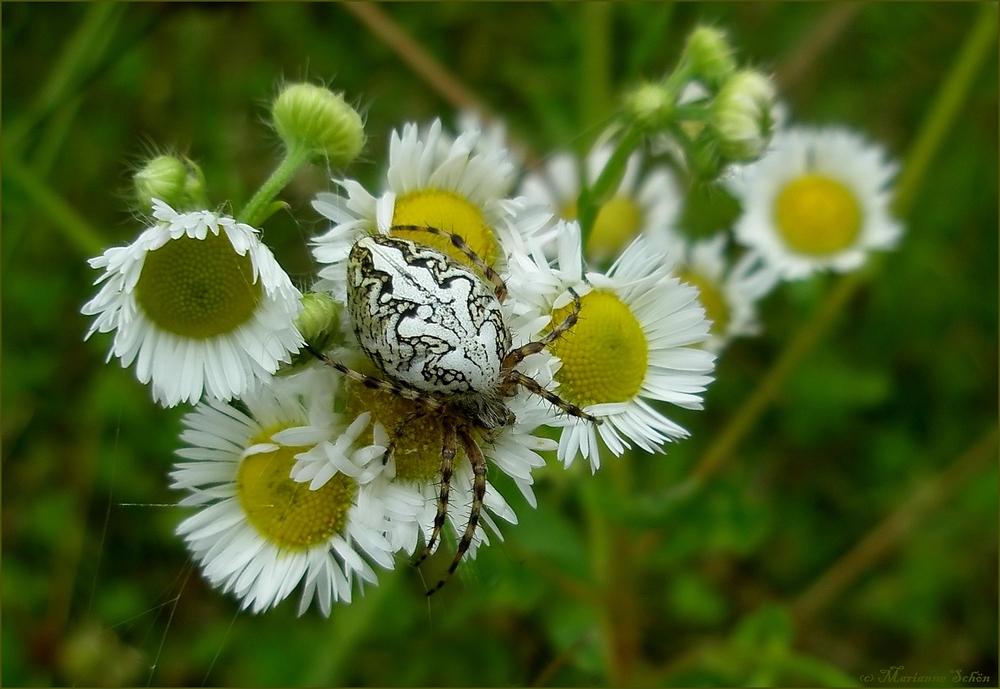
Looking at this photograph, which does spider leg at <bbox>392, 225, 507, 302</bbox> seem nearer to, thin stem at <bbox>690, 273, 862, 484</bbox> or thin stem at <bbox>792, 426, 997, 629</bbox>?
thin stem at <bbox>690, 273, 862, 484</bbox>

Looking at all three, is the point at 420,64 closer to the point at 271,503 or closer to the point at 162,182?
the point at 162,182

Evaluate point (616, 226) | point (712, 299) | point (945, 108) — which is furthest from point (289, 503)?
point (945, 108)

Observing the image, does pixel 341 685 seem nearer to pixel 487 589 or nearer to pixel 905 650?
pixel 487 589

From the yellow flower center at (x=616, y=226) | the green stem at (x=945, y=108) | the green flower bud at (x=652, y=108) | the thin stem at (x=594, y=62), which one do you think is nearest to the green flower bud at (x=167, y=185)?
the green flower bud at (x=652, y=108)

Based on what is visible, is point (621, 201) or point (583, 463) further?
point (621, 201)

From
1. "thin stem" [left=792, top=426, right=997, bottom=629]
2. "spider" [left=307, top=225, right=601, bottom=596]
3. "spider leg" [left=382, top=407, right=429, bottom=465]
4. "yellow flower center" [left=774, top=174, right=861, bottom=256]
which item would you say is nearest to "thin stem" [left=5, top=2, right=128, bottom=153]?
"spider" [left=307, top=225, right=601, bottom=596]

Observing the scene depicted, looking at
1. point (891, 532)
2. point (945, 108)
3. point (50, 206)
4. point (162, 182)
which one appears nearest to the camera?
point (162, 182)
